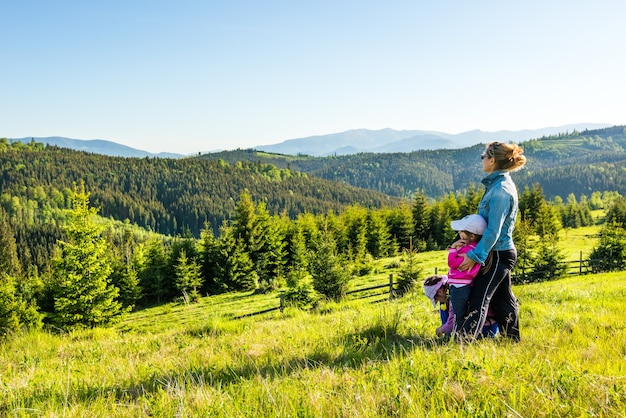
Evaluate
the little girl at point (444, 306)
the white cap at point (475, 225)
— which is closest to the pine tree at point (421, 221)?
the little girl at point (444, 306)

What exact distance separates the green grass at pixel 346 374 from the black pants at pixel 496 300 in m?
0.21

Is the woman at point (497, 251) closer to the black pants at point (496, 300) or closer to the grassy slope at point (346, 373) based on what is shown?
the black pants at point (496, 300)

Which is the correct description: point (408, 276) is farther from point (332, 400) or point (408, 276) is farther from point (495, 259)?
point (332, 400)

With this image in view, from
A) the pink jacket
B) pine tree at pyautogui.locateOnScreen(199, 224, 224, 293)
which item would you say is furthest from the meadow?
pine tree at pyautogui.locateOnScreen(199, 224, 224, 293)

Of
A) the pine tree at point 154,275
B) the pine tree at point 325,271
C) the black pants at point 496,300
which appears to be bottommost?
the pine tree at point 154,275

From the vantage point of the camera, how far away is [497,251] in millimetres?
3574

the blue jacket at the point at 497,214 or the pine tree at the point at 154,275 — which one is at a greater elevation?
the blue jacket at the point at 497,214

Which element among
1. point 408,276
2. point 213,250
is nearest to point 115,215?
point 213,250

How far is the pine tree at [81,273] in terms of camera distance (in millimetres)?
22312

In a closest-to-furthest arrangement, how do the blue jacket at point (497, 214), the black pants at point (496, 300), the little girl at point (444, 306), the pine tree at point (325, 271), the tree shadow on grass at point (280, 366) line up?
the tree shadow on grass at point (280, 366)
the blue jacket at point (497, 214)
the black pants at point (496, 300)
the little girl at point (444, 306)
the pine tree at point (325, 271)

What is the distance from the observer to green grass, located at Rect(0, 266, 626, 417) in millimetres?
2064

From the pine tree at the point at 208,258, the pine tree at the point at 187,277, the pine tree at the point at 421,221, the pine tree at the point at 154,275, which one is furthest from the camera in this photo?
the pine tree at the point at 421,221

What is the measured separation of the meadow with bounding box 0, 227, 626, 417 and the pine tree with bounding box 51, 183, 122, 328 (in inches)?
786

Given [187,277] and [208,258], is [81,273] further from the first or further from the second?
[208,258]
